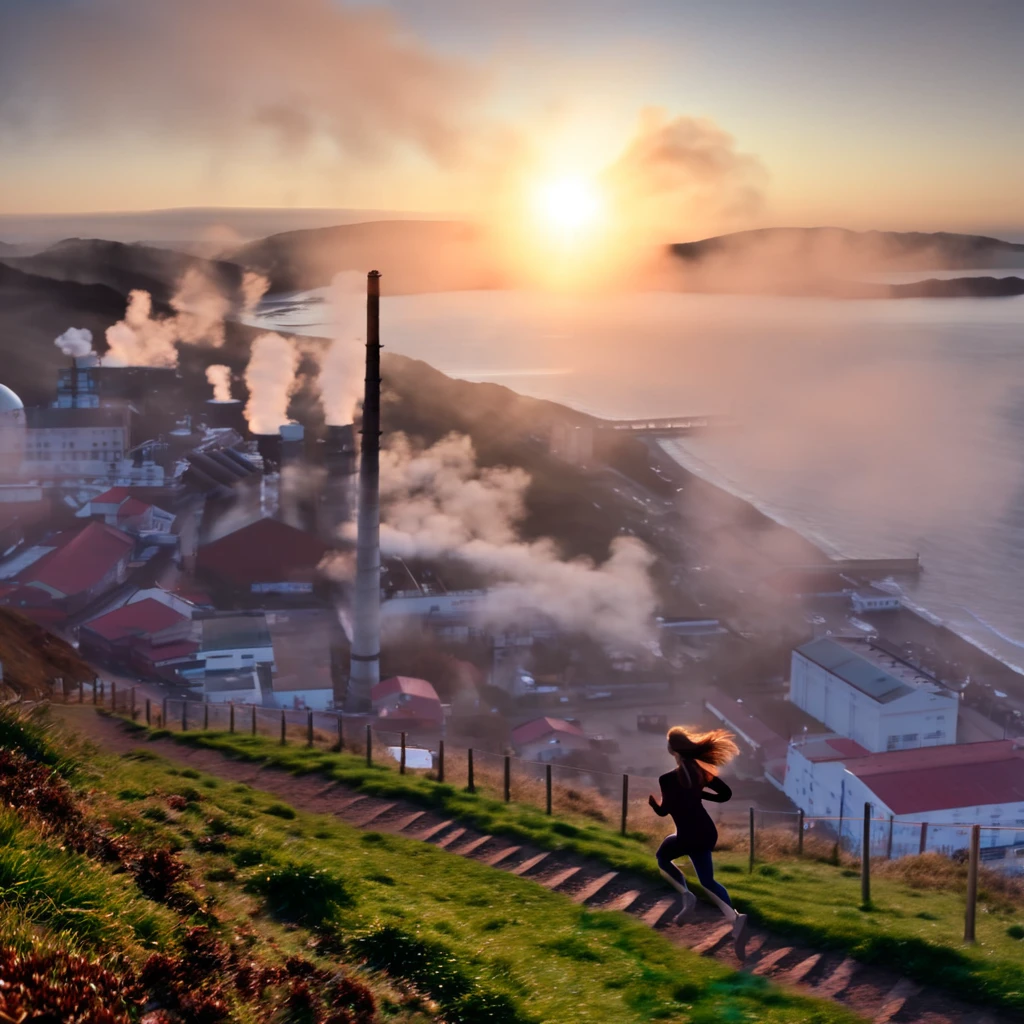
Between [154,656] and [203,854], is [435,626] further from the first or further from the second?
[203,854]

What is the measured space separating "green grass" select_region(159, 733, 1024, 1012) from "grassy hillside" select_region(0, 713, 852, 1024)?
63cm

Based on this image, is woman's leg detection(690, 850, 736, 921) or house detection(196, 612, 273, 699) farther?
house detection(196, 612, 273, 699)

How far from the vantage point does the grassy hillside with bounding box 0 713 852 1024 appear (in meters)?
2.46

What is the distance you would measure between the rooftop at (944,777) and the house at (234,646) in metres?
11.5

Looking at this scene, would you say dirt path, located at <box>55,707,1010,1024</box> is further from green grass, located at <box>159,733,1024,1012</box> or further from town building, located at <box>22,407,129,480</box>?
town building, located at <box>22,407,129,480</box>

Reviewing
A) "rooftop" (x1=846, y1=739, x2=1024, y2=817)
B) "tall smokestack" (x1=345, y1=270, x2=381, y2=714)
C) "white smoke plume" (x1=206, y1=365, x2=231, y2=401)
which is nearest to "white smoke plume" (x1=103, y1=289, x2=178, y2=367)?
"white smoke plume" (x1=206, y1=365, x2=231, y2=401)

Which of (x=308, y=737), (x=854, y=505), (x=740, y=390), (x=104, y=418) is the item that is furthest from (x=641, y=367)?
(x=308, y=737)

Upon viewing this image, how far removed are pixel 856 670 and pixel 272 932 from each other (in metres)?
18.1

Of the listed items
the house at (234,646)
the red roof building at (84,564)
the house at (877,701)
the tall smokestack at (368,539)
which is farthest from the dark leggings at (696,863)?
the red roof building at (84,564)

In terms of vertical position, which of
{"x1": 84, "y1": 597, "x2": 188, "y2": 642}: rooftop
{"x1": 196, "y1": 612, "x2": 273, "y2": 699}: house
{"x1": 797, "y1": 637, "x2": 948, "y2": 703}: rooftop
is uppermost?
{"x1": 84, "y1": 597, "x2": 188, "y2": 642}: rooftop

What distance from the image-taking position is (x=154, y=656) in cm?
1922

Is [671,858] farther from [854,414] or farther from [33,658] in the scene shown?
[854,414]

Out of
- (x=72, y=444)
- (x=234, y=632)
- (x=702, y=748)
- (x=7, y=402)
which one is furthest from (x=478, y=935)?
(x=7, y=402)

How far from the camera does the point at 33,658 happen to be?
49.1 feet
